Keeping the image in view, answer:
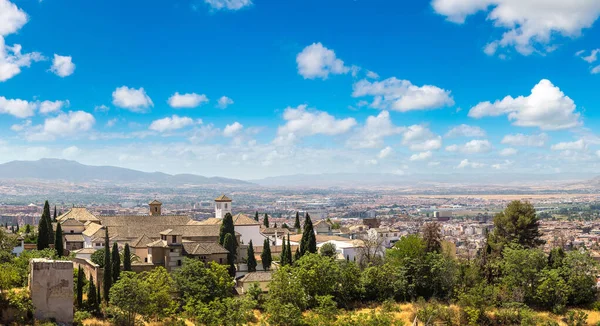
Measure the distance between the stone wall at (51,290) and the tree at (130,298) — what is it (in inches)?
89.6

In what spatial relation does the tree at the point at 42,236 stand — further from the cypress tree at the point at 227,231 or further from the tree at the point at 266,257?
the tree at the point at 266,257

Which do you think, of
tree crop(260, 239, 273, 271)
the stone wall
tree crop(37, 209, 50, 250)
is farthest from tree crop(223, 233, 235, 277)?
the stone wall

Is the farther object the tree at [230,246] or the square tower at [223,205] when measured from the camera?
the square tower at [223,205]

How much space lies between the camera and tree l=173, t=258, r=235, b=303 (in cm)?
3334

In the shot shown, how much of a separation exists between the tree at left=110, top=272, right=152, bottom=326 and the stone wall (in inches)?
89.6

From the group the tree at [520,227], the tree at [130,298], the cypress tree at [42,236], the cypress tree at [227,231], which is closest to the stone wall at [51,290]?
the tree at [130,298]

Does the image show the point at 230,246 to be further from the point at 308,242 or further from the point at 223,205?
the point at 223,205

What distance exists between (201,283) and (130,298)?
4.96 metres

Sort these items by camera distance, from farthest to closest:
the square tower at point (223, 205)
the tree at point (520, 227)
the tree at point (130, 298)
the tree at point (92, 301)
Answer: the square tower at point (223, 205) → the tree at point (520, 227) → the tree at point (92, 301) → the tree at point (130, 298)


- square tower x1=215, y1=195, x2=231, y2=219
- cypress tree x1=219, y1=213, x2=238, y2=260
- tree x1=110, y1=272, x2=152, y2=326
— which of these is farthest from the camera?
square tower x1=215, y1=195, x2=231, y2=219

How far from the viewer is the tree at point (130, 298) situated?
29.7 meters

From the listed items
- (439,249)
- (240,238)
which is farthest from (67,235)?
(439,249)

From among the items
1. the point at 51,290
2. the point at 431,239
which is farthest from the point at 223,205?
the point at 51,290

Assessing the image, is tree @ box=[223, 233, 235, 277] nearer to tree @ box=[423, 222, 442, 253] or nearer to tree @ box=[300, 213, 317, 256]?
tree @ box=[300, 213, 317, 256]
